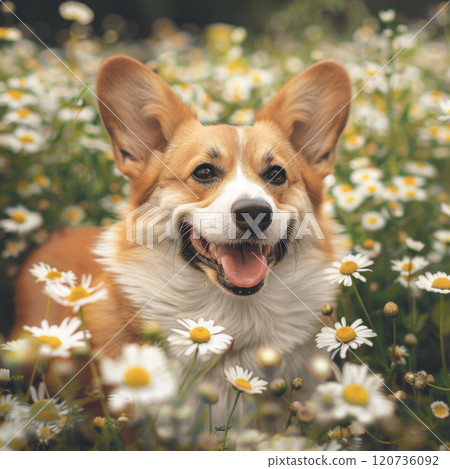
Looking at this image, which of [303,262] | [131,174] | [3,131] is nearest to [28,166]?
A: [3,131]

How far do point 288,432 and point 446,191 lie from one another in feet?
7.31

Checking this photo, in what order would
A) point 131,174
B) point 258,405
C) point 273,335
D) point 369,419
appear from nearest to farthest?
point 369,419
point 258,405
point 273,335
point 131,174

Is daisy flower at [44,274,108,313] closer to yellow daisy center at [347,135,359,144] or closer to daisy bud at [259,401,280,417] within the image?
daisy bud at [259,401,280,417]

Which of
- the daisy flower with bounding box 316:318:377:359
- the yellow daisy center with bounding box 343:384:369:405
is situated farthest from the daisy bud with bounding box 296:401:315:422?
the daisy flower with bounding box 316:318:377:359

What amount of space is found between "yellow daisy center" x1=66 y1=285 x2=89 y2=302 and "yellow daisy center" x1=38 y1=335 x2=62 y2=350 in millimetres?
122

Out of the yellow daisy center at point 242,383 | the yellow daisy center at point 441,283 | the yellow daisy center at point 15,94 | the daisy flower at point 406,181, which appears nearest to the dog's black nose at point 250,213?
the yellow daisy center at point 242,383

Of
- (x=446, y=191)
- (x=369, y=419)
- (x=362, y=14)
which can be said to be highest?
(x=362, y=14)

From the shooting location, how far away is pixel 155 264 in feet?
6.50

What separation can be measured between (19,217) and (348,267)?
Answer: 71.2 inches

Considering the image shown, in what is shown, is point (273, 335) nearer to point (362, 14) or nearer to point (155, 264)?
point (155, 264)

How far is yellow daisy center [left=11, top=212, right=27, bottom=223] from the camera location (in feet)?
8.67

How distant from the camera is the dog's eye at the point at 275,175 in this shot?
6.62 feet

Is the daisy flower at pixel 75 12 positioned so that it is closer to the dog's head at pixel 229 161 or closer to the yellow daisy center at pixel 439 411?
the dog's head at pixel 229 161

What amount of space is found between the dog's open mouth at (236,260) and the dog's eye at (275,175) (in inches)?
11.3
